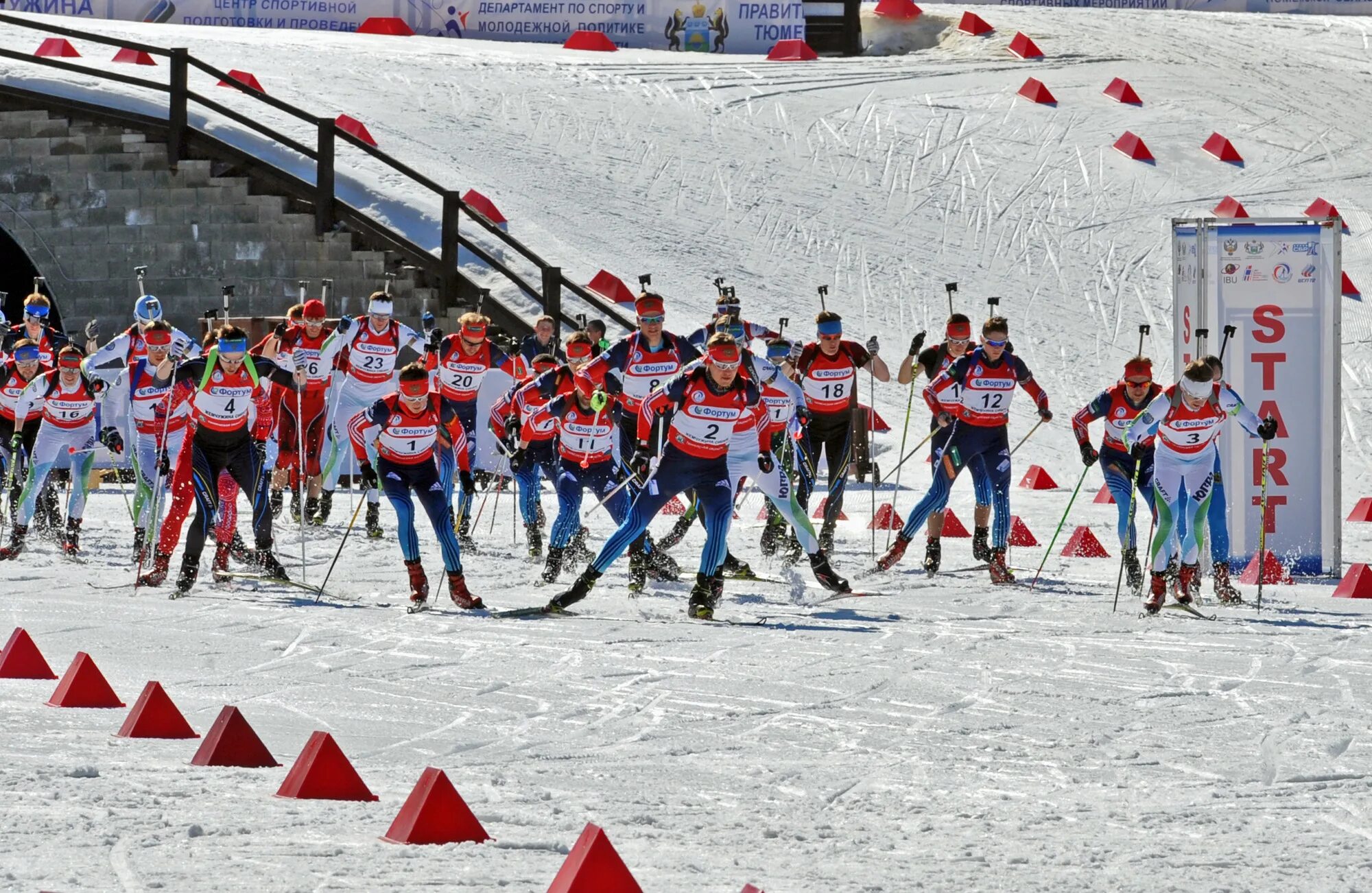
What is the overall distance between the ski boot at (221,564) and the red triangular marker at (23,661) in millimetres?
3609

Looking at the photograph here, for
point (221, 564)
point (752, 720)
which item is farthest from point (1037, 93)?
point (752, 720)

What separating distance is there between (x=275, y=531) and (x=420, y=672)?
A: 6.57 m

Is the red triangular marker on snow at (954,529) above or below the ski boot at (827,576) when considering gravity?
below

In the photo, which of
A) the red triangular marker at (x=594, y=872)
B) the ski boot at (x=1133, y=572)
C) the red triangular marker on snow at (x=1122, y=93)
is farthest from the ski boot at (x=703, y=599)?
the red triangular marker on snow at (x=1122, y=93)

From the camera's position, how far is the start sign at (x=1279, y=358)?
43.8ft

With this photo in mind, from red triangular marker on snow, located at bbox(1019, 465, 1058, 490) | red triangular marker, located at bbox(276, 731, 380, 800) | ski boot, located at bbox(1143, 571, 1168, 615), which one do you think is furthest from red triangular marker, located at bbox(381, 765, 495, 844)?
red triangular marker on snow, located at bbox(1019, 465, 1058, 490)

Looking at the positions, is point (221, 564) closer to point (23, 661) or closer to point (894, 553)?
point (23, 661)

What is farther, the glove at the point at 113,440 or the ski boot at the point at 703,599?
the glove at the point at 113,440

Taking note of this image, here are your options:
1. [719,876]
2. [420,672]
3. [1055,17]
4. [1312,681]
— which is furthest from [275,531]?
[1055,17]

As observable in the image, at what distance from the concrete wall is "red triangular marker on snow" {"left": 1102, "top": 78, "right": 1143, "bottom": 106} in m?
13.3

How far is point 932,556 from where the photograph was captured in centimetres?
1354

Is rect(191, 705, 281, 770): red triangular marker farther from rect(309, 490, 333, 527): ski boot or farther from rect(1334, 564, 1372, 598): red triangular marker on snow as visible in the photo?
rect(309, 490, 333, 527): ski boot

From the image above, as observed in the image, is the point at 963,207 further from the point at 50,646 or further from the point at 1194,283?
the point at 50,646

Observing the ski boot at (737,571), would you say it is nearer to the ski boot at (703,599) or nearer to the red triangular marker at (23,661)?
the ski boot at (703,599)
